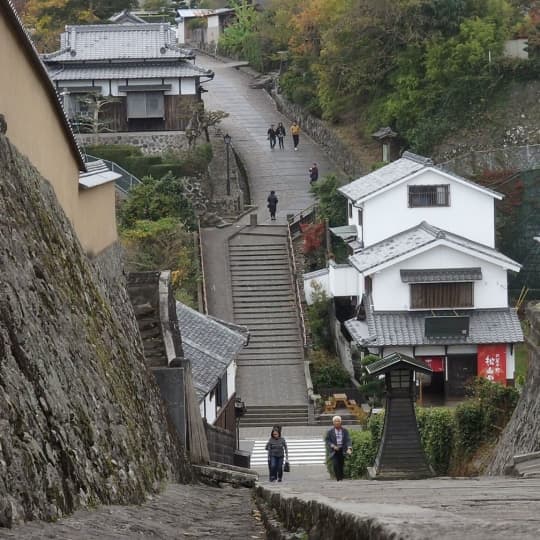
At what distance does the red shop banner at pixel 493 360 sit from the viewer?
1401 inches

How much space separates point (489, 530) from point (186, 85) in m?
47.4

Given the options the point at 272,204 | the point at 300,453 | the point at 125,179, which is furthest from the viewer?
the point at 125,179

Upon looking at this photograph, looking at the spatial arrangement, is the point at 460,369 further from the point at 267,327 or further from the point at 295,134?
the point at 295,134

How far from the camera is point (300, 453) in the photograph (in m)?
30.5

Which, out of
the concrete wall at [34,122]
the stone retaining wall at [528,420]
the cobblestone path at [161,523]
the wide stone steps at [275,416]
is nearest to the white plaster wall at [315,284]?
the wide stone steps at [275,416]

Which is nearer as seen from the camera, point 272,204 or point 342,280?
point 342,280

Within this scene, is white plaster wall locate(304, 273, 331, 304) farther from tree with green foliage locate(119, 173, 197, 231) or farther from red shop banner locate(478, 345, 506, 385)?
red shop banner locate(478, 345, 506, 385)

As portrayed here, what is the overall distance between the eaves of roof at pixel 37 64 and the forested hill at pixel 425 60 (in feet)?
121

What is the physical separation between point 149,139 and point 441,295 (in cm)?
1680

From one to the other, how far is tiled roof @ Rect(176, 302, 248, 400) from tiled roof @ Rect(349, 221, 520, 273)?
7.98 metres

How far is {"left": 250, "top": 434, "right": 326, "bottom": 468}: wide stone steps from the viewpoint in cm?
2942

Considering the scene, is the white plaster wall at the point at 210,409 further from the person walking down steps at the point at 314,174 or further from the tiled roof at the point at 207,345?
the person walking down steps at the point at 314,174

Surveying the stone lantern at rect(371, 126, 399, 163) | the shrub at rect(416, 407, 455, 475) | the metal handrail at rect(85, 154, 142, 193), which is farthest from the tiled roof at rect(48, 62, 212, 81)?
the shrub at rect(416, 407, 455, 475)

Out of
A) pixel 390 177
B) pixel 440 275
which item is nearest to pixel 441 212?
pixel 390 177
